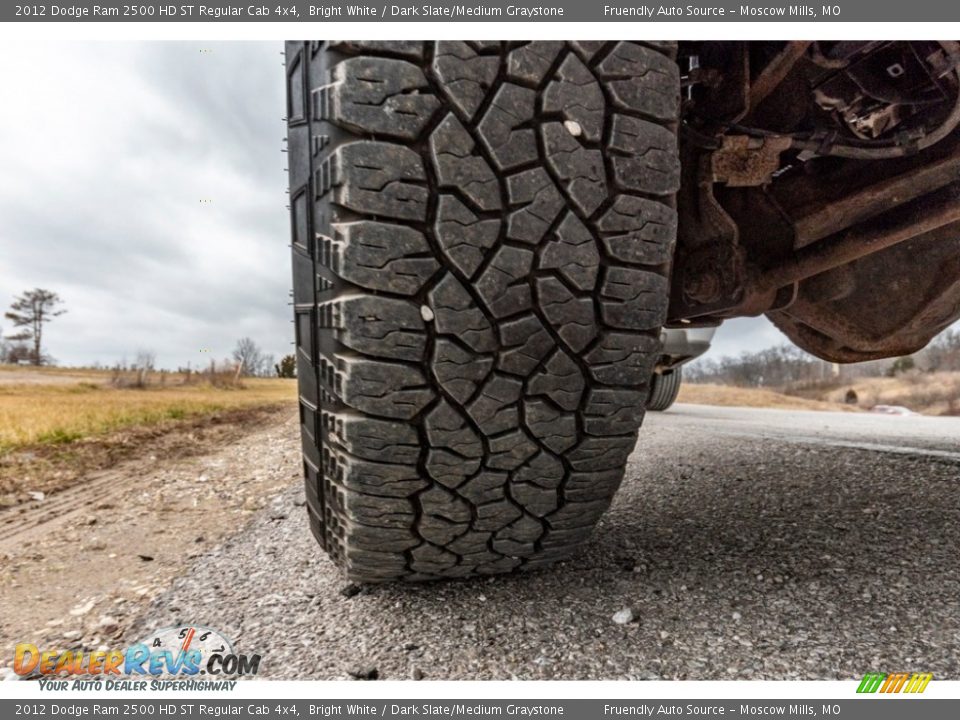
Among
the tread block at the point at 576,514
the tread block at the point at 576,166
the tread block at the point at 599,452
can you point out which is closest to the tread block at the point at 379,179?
the tread block at the point at 576,166

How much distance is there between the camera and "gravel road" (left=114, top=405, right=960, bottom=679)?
1.00 m

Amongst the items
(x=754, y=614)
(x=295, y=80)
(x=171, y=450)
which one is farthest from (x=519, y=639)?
(x=171, y=450)

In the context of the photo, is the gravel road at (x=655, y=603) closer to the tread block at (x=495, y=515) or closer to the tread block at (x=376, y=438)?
the tread block at (x=495, y=515)

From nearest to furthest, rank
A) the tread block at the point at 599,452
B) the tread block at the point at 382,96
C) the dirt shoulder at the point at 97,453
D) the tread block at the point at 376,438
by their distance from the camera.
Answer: the tread block at the point at 382,96, the tread block at the point at 376,438, the tread block at the point at 599,452, the dirt shoulder at the point at 97,453

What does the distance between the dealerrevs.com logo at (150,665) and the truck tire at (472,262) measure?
344 mm

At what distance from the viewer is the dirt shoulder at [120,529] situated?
4.51ft

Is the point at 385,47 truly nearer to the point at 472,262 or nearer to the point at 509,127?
the point at 509,127

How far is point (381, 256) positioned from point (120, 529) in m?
1.85

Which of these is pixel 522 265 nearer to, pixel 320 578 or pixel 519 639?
pixel 519 639

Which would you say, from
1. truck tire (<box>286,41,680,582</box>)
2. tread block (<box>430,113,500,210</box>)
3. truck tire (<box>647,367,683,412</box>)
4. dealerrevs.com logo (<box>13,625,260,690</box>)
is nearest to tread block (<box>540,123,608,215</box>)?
truck tire (<box>286,41,680,582</box>)

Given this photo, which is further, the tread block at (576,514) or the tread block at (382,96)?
the tread block at (576,514)

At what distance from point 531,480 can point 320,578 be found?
690 millimetres

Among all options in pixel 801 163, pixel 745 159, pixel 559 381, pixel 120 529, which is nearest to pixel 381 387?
pixel 559 381

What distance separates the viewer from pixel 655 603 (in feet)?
3.84
